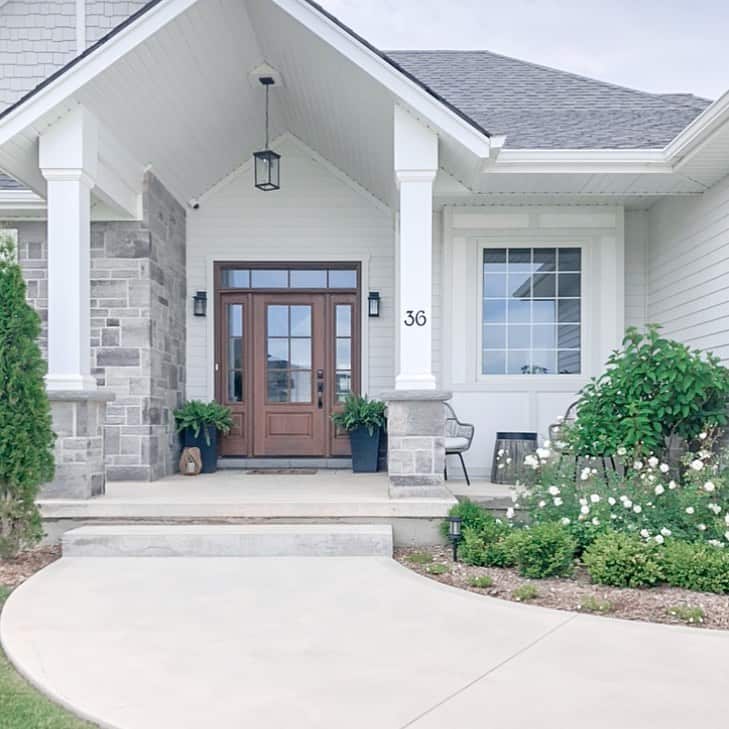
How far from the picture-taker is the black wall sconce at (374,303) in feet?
25.2

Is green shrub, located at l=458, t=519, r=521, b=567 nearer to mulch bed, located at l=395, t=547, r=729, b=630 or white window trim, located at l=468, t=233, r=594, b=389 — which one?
mulch bed, located at l=395, t=547, r=729, b=630

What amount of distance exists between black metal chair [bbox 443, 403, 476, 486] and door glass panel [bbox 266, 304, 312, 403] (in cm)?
179

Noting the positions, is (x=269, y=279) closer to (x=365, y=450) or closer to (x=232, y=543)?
(x=365, y=450)

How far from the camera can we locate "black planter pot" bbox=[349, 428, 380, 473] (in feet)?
23.8

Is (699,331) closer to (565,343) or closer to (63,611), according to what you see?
(565,343)

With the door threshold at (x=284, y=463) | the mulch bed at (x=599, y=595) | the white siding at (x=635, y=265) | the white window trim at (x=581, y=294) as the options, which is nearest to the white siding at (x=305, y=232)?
the door threshold at (x=284, y=463)

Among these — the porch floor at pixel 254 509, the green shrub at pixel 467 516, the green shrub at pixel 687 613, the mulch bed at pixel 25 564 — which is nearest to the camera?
the green shrub at pixel 687 613

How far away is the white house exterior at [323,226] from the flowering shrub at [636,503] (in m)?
0.79

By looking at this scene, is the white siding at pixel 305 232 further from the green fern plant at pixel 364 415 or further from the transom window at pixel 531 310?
the transom window at pixel 531 310

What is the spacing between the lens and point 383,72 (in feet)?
16.7

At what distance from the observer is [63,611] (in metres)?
3.60

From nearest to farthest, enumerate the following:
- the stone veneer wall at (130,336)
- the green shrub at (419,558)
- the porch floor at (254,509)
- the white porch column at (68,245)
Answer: the green shrub at (419,558), the porch floor at (254,509), the white porch column at (68,245), the stone veneer wall at (130,336)

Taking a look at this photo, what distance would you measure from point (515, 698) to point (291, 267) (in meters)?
5.79

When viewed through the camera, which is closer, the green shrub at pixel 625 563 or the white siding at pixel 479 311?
the green shrub at pixel 625 563
